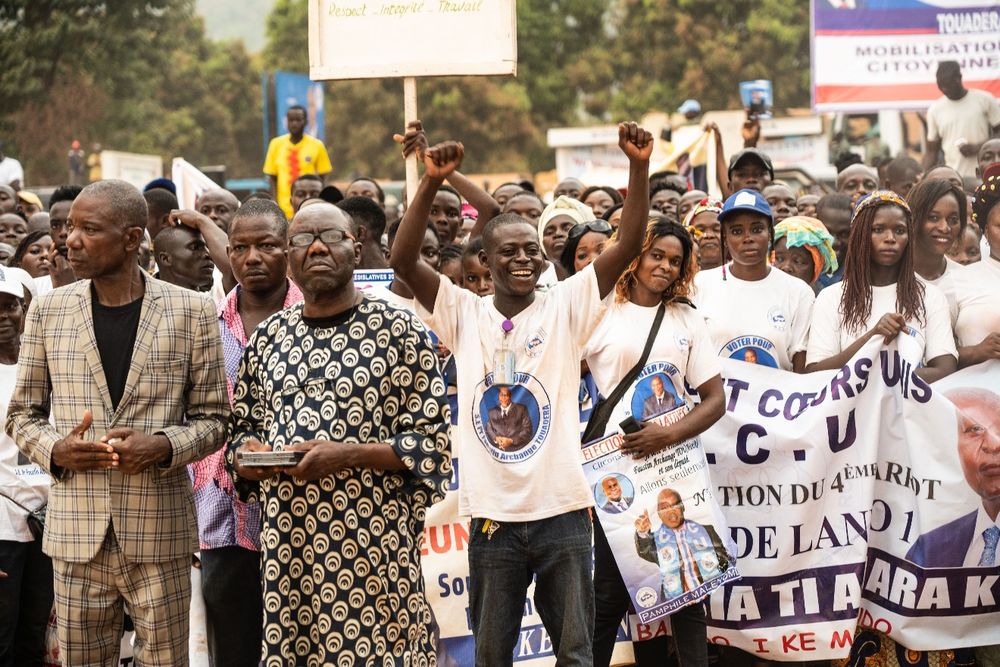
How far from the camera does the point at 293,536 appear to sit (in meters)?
4.53

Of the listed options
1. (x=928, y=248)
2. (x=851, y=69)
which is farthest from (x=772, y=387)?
(x=851, y=69)

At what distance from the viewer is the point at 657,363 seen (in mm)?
5711

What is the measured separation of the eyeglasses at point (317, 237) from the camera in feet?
15.4

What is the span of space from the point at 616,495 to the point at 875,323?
1.48 metres

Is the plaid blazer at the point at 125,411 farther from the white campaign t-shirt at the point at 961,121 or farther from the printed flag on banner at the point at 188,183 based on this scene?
the white campaign t-shirt at the point at 961,121

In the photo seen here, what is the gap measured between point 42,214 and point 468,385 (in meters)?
5.09

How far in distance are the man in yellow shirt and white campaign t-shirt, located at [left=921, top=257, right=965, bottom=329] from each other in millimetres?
8047

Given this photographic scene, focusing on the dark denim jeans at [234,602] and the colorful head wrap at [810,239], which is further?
the colorful head wrap at [810,239]

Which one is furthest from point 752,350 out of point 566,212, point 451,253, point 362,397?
point 362,397

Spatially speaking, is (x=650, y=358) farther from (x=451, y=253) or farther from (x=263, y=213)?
(x=451, y=253)

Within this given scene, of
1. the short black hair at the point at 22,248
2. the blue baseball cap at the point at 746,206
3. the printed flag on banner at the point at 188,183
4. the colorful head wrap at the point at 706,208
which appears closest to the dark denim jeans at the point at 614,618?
the blue baseball cap at the point at 746,206

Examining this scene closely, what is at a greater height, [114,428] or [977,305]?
[977,305]

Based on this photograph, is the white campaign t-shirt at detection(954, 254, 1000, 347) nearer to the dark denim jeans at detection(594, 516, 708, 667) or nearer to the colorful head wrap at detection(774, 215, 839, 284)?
the colorful head wrap at detection(774, 215, 839, 284)

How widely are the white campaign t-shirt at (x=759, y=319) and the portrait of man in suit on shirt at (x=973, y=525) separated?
0.82m
